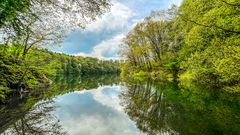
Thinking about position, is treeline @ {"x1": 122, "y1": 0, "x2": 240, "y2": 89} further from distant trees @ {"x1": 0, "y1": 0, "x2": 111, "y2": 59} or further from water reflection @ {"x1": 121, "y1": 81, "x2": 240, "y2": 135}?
distant trees @ {"x1": 0, "y1": 0, "x2": 111, "y2": 59}

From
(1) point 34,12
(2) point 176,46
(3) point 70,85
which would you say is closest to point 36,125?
(1) point 34,12

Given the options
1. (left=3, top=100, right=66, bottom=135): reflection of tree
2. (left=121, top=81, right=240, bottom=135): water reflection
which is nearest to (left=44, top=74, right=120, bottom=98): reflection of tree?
(left=3, top=100, right=66, bottom=135): reflection of tree

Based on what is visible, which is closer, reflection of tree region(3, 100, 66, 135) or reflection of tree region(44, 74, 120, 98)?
reflection of tree region(3, 100, 66, 135)

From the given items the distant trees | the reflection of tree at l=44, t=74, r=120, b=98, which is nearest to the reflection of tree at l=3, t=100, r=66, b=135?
the distant trees

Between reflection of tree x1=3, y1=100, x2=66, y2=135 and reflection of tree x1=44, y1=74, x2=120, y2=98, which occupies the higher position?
reflection of tree x1=44, y1=74, x2=120, y2=98

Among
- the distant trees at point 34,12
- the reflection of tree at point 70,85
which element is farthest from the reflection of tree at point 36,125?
the reflection of tree at point 70,85

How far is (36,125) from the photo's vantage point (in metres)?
11.0

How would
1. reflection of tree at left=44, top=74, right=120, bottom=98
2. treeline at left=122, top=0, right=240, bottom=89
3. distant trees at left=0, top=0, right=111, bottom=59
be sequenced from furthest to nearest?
reflection of tree at left=44, top=74, right=120, bottom=98
treeline at left=122, top=0, right=240, bottom=89
distant trees at left=0, top=0, right=111, bottom=59

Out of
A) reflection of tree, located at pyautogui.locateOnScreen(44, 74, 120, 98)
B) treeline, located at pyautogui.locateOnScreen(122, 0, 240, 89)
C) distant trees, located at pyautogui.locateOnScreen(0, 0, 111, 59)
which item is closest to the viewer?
distant trees, located at pyautogui.locateOnScreen(0, 0, 111, 59)

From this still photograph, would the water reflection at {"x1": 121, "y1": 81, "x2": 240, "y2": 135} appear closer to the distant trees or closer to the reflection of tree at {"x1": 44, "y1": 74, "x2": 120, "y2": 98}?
the distant trees

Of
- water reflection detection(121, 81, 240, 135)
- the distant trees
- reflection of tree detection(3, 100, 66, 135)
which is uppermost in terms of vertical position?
the distant trees

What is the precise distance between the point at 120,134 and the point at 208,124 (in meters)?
3.71

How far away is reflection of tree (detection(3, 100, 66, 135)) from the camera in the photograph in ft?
32.1

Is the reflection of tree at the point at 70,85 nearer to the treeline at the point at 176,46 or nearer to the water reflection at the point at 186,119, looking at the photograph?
the treeline at the point at 176,46
